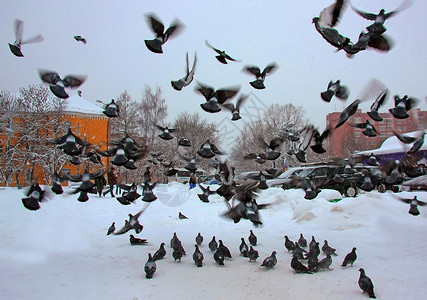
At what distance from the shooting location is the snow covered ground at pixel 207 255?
3410mm

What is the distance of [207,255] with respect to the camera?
4.76 m

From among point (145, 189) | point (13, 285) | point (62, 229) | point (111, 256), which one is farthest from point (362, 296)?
point (62, 229)

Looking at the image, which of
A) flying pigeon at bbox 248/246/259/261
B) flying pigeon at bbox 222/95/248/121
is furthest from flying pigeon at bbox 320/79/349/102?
flying pigeon at bbox 248/246/259/261

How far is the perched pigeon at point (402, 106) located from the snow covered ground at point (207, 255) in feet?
6.34

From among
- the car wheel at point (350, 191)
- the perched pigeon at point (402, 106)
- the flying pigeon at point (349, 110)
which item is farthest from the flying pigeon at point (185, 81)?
the car wheel at point (350, 191)

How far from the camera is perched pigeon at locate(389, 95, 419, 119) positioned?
12.0ft

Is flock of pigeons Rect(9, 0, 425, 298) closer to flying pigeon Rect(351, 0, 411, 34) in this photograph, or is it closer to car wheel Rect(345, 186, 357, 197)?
flying pigeon Rect(351, 0, 411, 34)

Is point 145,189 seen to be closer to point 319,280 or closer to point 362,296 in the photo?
point 319,280

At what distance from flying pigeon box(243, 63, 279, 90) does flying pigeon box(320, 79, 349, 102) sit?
0.72 metres

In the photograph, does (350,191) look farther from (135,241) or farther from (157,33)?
(157,33)

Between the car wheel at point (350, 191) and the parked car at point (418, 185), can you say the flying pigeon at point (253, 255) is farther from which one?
the car wheel at point (350, 191)

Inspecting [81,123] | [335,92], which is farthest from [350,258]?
[81,123]

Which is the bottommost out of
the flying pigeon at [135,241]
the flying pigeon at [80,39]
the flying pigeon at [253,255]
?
the flying pigeon at [253,255]

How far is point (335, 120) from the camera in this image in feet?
Answer: 13.3
